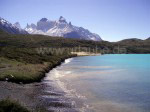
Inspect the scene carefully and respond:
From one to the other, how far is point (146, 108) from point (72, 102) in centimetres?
941

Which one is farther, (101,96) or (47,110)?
→ (101,96)

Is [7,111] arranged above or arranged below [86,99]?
above

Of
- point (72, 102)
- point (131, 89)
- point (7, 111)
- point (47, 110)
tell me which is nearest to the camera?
point (7, 111)

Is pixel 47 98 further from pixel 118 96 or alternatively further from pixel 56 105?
pixel 118 96

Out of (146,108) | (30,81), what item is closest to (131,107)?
(146,108)

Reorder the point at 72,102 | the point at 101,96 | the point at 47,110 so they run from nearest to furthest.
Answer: the point at 47,110
the point at 72,102
the point at 101,96

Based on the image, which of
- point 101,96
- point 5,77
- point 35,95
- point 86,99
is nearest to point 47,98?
point 35,95

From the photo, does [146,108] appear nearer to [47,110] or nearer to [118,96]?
[118,96]

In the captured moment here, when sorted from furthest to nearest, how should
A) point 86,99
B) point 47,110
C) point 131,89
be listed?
point 131,89 → point 86,99 → point 47,110

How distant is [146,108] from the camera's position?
27.6m

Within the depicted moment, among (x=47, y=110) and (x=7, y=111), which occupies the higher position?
(x=7, y=111)

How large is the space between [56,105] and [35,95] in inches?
234

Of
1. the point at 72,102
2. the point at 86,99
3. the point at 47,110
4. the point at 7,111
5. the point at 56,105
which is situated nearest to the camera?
the point at 7,111

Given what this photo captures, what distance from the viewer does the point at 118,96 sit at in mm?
34750
